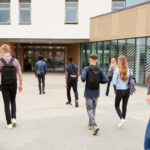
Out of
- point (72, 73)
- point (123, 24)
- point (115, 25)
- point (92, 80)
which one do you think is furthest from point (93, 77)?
point (115, 25)

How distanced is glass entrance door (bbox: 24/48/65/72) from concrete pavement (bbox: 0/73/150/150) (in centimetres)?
1632

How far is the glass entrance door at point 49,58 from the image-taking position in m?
23.2

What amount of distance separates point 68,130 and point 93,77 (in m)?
1.37

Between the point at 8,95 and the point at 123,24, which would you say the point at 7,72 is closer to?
the point at 8,95

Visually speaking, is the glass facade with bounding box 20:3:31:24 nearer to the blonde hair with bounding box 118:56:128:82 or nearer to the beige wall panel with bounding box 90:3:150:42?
the beige wall panel with bounding box 90:3:150:42

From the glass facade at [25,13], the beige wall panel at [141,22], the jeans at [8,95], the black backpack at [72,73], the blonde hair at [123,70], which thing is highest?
the glass facade at [25,13]

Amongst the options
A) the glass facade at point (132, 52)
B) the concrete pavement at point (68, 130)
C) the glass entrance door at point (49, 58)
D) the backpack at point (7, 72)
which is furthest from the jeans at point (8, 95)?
the glass entrance door at point (49, 58)

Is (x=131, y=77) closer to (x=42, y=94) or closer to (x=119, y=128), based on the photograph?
(x=119, y=128)

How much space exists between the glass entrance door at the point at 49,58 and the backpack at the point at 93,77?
62.4 feet

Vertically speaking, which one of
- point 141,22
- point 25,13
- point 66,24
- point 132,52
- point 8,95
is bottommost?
point 8,95

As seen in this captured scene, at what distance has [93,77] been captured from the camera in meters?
4.42

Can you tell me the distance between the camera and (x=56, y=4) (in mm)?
17625

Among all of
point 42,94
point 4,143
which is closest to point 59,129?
point 4,143

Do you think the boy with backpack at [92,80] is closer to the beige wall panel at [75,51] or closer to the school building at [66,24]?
the school building at [66,24]
